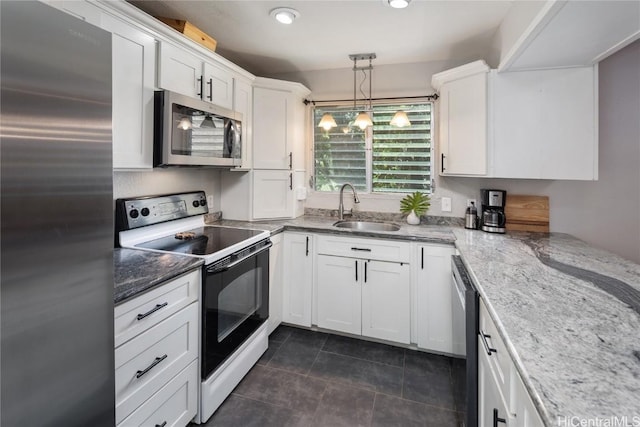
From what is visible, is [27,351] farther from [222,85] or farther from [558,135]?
[558,135]

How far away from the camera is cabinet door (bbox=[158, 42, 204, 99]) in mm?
1788

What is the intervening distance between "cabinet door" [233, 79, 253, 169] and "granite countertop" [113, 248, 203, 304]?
1110mm

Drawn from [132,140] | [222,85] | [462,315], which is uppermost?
[222,85]

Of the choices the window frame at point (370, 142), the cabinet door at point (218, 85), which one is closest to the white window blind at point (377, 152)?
the window frame at point (370, 142)

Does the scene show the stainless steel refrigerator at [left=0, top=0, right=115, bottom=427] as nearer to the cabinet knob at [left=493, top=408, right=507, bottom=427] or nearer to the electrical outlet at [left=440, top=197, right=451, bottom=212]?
the cabinet knob at [left=493, top=408, right=507, bottom=427]

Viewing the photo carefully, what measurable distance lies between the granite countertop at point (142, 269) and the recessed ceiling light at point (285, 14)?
5.23ft

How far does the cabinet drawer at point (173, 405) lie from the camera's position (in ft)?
4.32

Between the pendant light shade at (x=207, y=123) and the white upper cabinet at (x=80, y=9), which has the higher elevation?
the white upper cabinet at (x=80, y=9)

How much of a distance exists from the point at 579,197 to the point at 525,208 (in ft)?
1.12

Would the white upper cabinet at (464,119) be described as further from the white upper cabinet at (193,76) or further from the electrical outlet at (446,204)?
the white upper cabinet at (193,76)

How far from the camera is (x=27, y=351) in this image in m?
0.74

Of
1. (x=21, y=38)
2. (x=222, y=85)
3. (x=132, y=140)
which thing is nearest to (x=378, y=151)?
(x=222, y=85)

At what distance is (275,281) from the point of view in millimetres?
2586

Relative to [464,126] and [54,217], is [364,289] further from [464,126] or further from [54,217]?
[54,217]
